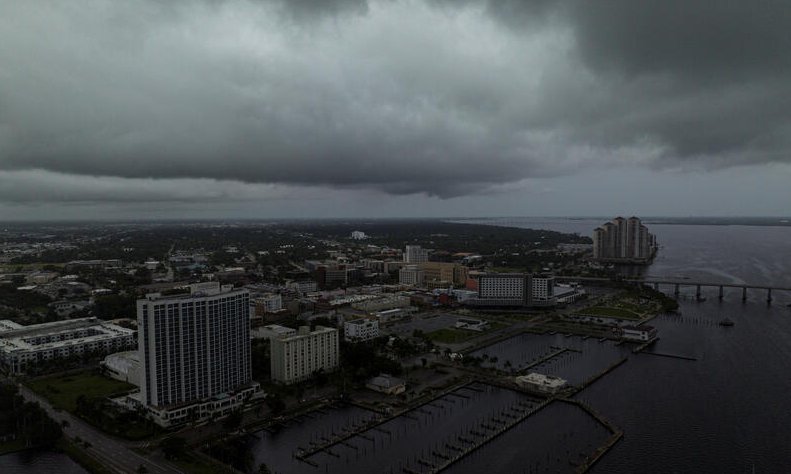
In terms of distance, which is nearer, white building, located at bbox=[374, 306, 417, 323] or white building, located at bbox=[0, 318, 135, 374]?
white building, located at bbox=[0, 318, 135, 374]

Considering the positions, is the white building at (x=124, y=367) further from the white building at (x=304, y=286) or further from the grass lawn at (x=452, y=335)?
the white building at (x=304, y=286)

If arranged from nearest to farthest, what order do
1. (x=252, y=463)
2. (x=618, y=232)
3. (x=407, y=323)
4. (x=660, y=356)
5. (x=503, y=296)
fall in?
(x=252, y=463), (x=660, y=356), (x=407, y=323), (x=503, y=296), (x=618, y=232)

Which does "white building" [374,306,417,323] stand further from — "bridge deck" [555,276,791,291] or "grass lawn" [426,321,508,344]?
"bridge deck" [555,276,791,291]

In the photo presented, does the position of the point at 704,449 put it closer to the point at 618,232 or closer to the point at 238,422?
→ the point at 238,422

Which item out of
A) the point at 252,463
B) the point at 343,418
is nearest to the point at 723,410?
the point at 343,418

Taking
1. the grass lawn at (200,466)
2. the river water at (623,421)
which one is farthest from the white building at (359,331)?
the grass lawn at (200,466)

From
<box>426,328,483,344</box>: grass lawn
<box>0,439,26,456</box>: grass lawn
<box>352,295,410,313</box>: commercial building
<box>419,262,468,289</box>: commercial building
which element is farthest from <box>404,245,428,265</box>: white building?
<box>0,439,26,456</box>: grass lawn

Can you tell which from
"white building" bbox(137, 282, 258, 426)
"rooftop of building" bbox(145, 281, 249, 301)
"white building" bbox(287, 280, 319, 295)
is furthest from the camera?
"white building" bbox(287, 280, 319, 295)
